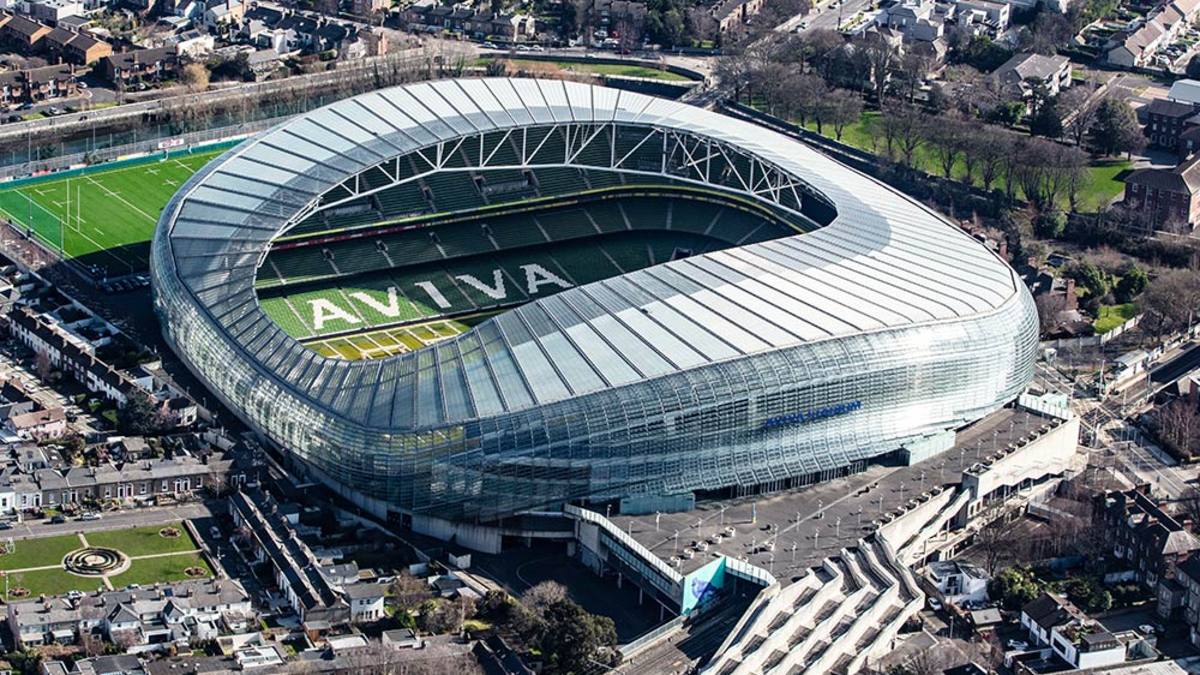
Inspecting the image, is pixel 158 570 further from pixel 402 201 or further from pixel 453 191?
pixel 453 191

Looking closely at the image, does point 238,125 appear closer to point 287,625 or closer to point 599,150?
point 599,150

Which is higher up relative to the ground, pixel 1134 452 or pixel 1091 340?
pixel 1091 340

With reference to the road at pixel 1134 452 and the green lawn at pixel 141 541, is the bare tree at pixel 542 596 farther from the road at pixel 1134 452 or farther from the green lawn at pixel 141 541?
the road at pixel 1134 452

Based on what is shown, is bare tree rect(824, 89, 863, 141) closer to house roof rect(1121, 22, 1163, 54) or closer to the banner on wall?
house roof rect(1121, 22, 1163, 54)

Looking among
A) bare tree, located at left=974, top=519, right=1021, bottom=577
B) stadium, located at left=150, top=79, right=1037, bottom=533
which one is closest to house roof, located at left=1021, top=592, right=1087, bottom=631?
bare tree, located at left=974, top=519, right=1021, bottom=577

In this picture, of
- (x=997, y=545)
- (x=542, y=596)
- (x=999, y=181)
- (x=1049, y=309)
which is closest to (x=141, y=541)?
(x=542, y=596)

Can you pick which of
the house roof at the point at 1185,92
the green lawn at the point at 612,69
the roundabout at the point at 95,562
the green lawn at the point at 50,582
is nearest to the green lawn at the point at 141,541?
the roundabout at the point at 95,562
